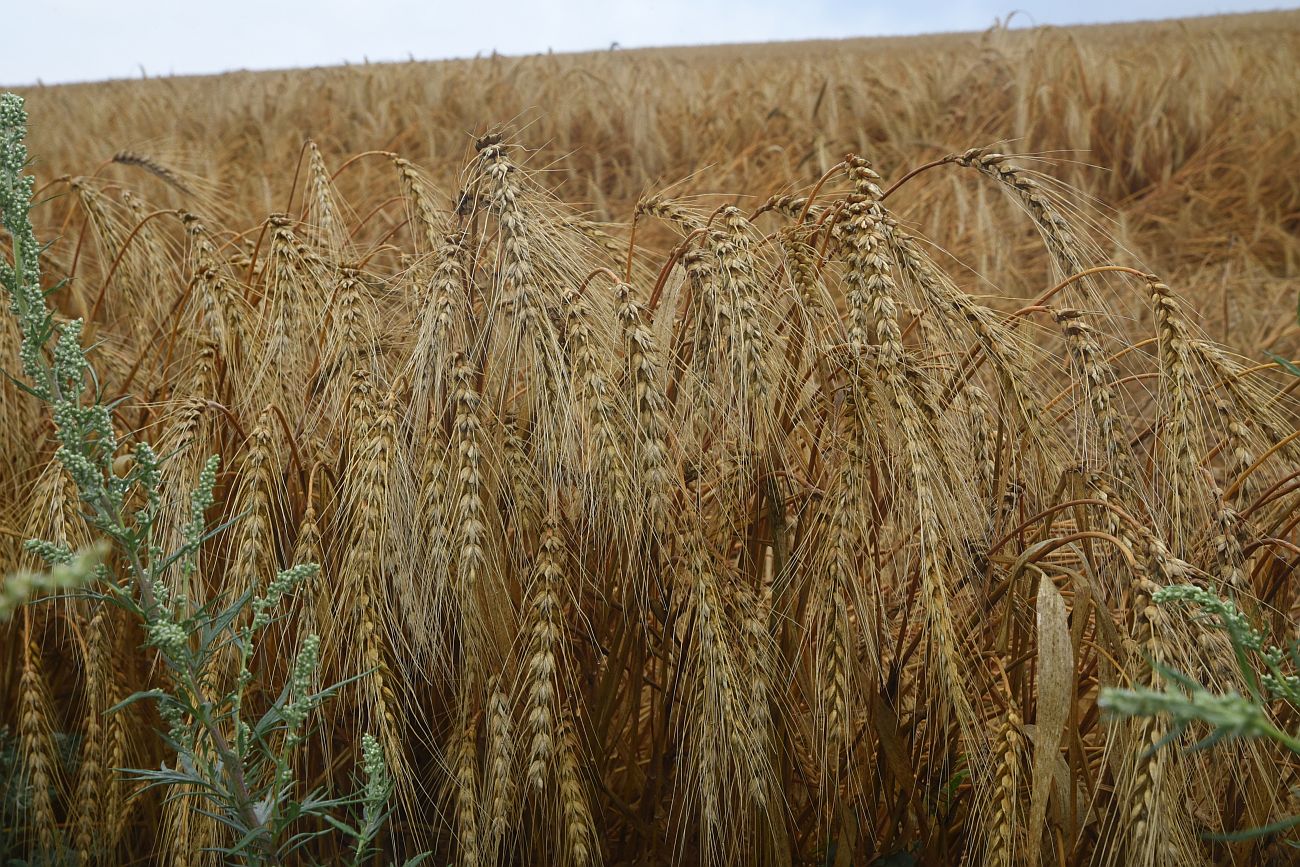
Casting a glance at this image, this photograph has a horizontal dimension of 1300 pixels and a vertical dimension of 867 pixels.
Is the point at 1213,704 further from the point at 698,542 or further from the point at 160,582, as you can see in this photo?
the point at 160,582

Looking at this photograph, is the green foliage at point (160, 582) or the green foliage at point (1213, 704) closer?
the green foliage at point (1213, 704)

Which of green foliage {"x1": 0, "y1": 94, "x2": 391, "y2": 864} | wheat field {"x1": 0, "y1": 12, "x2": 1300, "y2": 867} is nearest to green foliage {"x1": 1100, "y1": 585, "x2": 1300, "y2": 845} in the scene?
wheat field {"x1": 0, "y1": 12, "x2": 1300, "y2": 867}

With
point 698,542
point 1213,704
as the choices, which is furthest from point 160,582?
point 1213,704

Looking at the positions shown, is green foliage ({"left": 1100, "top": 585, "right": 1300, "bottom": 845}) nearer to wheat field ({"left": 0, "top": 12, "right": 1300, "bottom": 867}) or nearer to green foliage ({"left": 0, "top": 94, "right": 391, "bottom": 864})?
wheat field ({"left": 0, "top": 12, "right": 1300, "bottom": 867})

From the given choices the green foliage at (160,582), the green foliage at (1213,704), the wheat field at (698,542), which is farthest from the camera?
the wheat field at (698,542)

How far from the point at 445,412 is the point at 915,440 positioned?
73 cm

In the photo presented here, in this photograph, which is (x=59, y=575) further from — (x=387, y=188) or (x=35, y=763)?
(x=387, y=188)

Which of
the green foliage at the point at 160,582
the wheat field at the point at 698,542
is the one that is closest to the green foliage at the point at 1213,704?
the wheat field at the point at 698,542

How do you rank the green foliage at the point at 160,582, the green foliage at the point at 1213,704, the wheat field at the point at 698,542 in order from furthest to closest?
the wheat field at the point at 698,542 → the green foliage at the point at 160,582 → the green foliage at the point at 1213,704

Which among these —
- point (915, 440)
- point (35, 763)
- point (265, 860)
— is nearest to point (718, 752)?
point (915, 440)

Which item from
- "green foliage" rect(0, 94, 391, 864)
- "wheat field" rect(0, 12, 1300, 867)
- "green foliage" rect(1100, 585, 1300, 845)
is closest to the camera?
"green foliage" rect(1100, 585, 1300, 845)

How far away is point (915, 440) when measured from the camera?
3.97 feet

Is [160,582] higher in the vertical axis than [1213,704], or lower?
lower

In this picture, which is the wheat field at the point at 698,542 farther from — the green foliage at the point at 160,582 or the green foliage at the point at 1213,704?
the green foliage at the point at 1213,704
